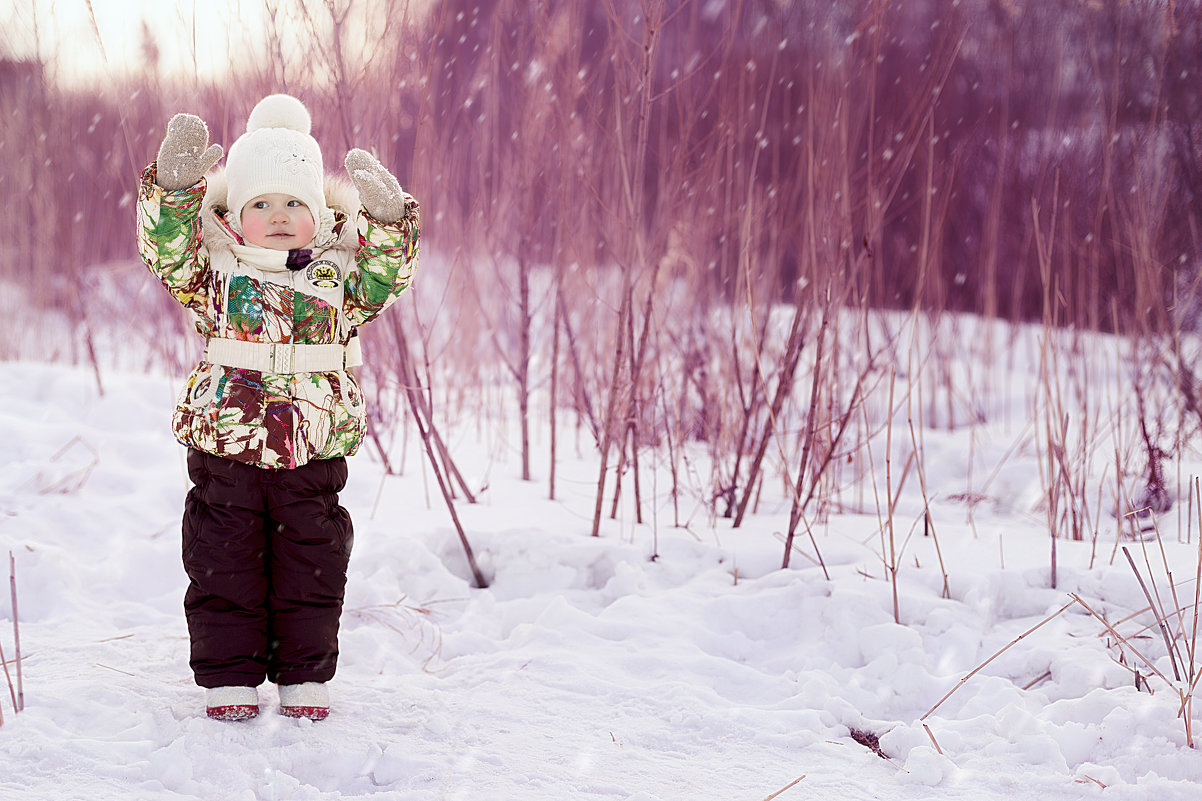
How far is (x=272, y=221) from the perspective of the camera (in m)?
1.53

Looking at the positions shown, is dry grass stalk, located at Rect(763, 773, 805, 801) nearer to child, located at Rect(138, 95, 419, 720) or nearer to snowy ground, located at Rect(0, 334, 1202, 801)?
snowy ground, located at Rect(0, 334, 1202, 801)

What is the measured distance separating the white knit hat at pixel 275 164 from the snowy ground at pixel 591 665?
2.95 feet

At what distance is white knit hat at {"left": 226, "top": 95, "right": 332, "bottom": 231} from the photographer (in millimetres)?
1517

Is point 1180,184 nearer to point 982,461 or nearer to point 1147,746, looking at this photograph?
point 982,461

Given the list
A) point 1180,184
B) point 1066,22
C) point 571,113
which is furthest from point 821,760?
point 1066,22

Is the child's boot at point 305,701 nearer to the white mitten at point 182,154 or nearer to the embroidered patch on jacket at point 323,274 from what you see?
the embroidered patch on jacket at point 323,274

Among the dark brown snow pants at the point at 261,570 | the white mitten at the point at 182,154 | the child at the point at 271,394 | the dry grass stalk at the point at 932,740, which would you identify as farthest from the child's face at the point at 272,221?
the dry grass stalk at the point at 932,740

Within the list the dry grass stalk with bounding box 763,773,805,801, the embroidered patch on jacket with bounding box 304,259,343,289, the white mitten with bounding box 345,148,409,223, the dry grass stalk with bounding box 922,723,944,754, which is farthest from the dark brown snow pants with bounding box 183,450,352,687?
the dry grass stalk with bounding box 922,723,944,754

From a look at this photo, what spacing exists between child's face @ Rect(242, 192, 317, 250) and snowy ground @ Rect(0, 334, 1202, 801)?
818mm

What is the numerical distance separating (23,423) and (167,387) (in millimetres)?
756

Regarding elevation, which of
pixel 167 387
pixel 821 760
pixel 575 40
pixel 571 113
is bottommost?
pixel 821 760

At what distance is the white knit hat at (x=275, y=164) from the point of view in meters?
1.52

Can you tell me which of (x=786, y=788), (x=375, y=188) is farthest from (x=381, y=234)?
(x=786, y=788)

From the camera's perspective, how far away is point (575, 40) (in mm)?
2453
